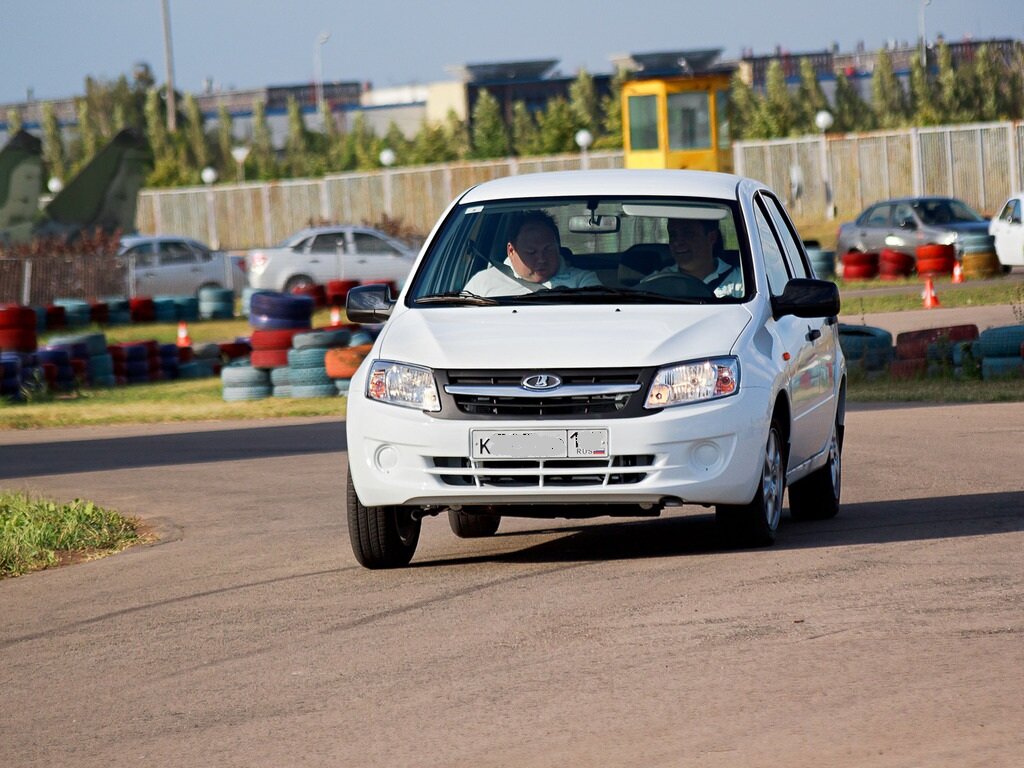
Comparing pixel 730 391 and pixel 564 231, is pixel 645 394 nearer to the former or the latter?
pixel 730 391

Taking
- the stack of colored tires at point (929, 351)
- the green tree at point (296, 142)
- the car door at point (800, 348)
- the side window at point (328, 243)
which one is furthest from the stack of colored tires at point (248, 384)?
the green tree at point (296, 142)

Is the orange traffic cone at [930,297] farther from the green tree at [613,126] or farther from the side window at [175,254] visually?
the green tree at [613,126]

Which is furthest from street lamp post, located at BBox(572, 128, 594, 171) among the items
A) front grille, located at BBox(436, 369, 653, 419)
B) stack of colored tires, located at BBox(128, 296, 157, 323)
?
front grille, located at BBox(436, 369, 653, 419)

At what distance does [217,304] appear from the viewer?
38406mm

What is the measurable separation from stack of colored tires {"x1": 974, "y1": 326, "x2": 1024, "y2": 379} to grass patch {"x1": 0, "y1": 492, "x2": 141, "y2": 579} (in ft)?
32.9

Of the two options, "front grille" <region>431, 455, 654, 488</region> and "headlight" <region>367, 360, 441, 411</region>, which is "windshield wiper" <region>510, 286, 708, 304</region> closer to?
"headlight" <region>367, 360, 441, 411</region>

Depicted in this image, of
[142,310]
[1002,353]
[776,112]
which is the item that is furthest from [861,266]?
[776,112]

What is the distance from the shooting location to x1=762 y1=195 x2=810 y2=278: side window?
394 inches

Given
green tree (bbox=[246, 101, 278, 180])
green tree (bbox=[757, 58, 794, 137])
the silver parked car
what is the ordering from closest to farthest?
1. the silver parked car
2. green tree (bbox=[757, 58, 794, 137])
3. green tree (bbox=[246, 101, 278, 180])

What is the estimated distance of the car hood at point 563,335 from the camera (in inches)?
313

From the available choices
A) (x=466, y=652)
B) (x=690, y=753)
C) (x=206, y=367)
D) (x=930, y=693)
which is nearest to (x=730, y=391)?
(x=466, y=652)

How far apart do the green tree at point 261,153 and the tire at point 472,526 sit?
71.3 metres

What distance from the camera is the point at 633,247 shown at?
910cm

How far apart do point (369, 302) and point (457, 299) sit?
0.56m
